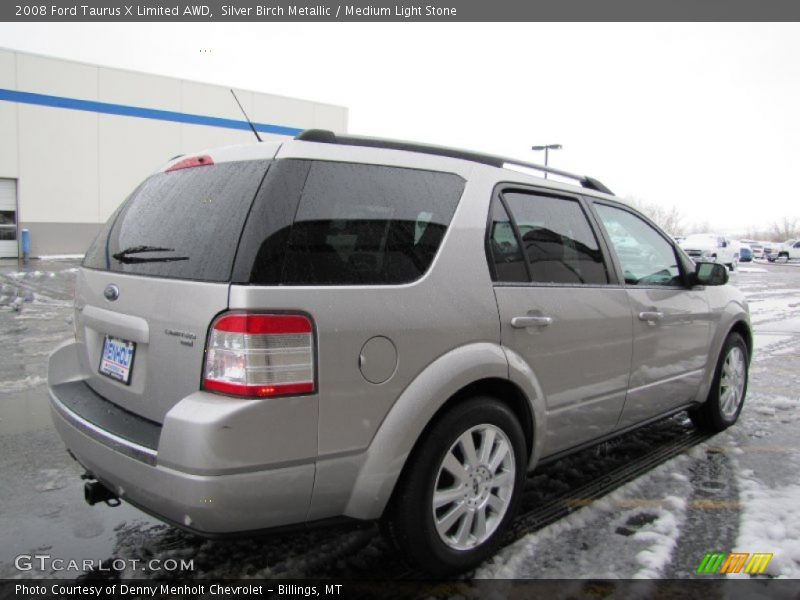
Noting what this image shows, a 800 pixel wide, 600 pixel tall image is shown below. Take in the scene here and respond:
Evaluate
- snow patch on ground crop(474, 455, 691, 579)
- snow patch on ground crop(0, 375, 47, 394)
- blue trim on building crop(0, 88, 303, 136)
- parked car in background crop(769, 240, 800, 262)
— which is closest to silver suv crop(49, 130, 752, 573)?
snow patch on ground crop(474, 455, 691, 579)

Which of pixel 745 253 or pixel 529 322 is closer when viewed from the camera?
pixel 529 322

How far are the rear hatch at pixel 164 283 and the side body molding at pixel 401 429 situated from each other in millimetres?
710

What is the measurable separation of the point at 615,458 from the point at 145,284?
3.18 m

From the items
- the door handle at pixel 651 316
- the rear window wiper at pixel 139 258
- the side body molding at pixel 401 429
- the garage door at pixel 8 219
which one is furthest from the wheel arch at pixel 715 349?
the garage door at pixel 8 219

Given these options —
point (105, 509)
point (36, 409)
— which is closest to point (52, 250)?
point (36, 409)

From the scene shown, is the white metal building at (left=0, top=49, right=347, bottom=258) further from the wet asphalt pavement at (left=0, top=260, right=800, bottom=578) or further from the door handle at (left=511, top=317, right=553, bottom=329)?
the door handle at (left=511, top=317, right=553, bottom=329)

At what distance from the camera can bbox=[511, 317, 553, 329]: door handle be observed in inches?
108

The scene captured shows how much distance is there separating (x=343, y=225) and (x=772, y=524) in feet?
8.94

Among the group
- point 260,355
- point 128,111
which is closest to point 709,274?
point 260,355

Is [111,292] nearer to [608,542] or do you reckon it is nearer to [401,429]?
[401,429]

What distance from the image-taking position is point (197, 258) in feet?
7.40

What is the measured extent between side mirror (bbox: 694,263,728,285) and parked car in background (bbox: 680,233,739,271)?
25.1 m

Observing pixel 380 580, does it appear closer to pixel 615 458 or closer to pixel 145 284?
pixel 145 284

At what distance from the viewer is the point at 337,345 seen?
2.14 metres
